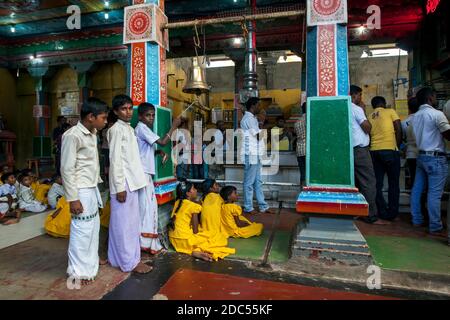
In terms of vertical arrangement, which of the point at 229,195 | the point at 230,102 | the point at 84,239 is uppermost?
the point at 230,102

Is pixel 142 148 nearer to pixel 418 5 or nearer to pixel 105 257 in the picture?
pixel 105 257

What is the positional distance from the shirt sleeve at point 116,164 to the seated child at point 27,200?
3.44 meters

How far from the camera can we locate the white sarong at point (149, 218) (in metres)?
3.22

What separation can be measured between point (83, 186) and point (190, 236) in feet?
4.26

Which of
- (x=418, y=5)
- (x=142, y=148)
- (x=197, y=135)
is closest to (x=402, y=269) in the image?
(x=142, y=148)

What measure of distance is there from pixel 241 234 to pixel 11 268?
2.42 m

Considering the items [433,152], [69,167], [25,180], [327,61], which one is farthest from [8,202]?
[433,152]

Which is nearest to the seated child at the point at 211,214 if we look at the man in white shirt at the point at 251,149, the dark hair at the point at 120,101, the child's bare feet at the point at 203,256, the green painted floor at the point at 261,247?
the green painted floor at the point at 261,247

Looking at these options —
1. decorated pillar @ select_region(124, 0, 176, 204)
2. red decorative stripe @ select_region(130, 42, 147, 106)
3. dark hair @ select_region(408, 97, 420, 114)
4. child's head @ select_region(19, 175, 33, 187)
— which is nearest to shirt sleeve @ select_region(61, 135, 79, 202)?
decorated pillar @ select_region(124, 0, 176, 204)

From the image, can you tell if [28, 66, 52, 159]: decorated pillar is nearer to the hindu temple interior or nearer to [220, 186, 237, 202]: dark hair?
the hindu temple interior

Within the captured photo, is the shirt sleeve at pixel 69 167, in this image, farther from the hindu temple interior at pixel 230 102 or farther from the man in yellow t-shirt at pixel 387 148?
the man in yellow t-shirt at pixel 387 148

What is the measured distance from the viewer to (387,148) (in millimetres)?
4344

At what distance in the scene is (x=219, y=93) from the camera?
14758 millimetres

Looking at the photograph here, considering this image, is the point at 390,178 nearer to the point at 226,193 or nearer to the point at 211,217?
the point at 226,193
